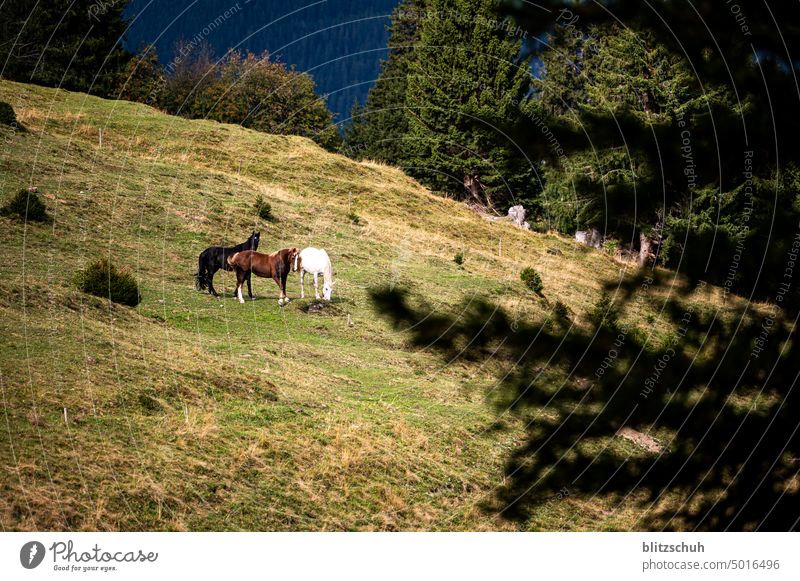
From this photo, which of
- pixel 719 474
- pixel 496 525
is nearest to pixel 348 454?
pixel 496 525

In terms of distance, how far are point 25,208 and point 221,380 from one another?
10.3 metres

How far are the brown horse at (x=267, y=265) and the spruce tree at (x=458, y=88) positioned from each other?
15380 millimetres

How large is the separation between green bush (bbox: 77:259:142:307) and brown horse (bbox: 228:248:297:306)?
106 inches

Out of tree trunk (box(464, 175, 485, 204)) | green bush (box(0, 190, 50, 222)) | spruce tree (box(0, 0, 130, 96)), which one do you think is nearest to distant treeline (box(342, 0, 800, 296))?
green bush (box(0, 190, 50, 222))

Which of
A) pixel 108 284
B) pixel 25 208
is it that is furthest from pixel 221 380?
pixel 25 208

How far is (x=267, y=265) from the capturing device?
21578 millimetres

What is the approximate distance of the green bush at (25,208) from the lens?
915 inches

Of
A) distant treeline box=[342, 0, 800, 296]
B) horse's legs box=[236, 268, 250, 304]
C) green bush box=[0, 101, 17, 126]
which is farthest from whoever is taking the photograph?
green bush box=[0, 101, 17, 126]

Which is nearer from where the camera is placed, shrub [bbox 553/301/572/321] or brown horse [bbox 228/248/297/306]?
shrub [bbox 553/301/572/321]

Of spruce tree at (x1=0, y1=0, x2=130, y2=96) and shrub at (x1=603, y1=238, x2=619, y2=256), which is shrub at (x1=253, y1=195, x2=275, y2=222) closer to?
shrub at (x1=603, y1=238, x2=619, y2=256)

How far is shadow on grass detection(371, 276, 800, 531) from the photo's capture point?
543cm

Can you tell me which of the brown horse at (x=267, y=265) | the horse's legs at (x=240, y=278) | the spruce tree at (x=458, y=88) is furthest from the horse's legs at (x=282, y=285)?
the spruce tree at (x=458, y=88)

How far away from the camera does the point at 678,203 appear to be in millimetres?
6262

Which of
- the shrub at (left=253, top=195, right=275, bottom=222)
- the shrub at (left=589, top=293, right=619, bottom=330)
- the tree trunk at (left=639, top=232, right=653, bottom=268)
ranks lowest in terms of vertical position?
the shrub at (left=589, top=293, right=619, bottom=330)
